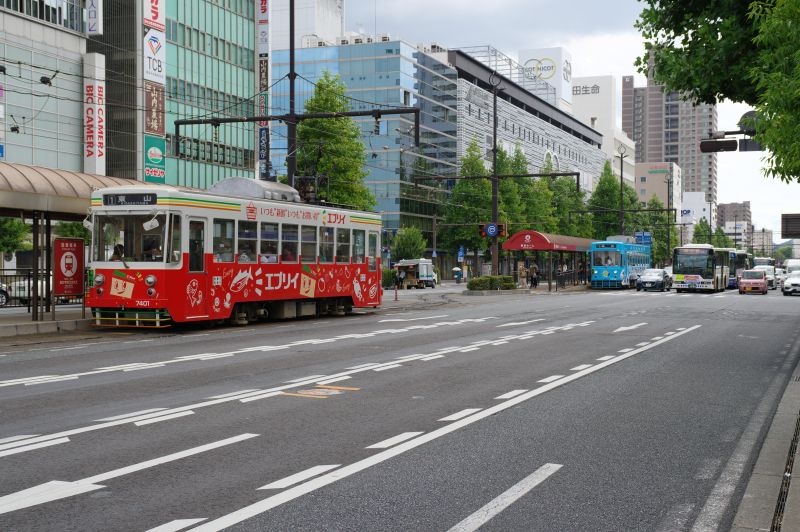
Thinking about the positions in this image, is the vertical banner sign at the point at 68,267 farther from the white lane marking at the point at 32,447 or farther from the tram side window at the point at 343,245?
the white lane marking at the point at 32,447

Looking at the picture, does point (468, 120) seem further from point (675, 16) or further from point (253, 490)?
point (253, 490)

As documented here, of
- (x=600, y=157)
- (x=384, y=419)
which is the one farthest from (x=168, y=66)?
(x=600, y=157)

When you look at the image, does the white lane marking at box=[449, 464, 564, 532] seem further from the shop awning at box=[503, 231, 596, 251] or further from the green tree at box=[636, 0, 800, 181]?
the shop awning at box=[503, 231, 596, 251]

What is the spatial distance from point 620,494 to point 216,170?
7173 cm

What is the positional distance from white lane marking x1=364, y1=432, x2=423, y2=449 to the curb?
543 inches

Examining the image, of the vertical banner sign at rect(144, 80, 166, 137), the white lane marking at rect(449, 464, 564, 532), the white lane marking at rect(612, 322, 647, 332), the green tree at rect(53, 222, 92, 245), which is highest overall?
the vertical banner sign at rect(144, 80, 166, 137)

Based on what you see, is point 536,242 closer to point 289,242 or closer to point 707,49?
point 289,242

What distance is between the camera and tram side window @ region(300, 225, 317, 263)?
24641 mm

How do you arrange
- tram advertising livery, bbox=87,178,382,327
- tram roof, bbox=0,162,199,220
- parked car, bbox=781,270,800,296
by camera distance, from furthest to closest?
parked car, bbox=781,270,800,296 → tram advertising livery, bbox=87,178,382,327 → tram roof, bbox=0,162,199,220

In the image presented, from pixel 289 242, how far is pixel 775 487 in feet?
61.8

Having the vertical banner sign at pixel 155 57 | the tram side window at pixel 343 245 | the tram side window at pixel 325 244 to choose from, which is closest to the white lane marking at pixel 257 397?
the tram side window at pixel 325 244

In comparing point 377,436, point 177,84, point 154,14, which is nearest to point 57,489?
point 377,436

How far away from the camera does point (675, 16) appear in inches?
Result: 692

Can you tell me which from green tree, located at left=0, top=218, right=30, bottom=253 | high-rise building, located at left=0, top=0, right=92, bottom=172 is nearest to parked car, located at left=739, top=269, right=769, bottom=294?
high-rise building, located at left=0, top=0, right=92, bottom=172
